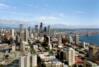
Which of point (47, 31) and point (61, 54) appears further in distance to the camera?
point (47, 31)

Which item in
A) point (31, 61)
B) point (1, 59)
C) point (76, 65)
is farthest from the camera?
point (1, 59)

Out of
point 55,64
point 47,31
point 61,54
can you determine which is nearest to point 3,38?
point 47,31

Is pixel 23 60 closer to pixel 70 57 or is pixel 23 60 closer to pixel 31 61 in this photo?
pixel 31 61

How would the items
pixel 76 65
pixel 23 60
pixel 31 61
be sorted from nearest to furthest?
pixel 23 60 < pixel 31 61 < pixel 76 65

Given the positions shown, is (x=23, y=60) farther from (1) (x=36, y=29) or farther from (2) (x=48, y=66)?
(1) (x=36, y=29)

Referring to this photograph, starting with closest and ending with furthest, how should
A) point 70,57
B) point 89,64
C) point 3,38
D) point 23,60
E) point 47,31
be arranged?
point 89,64 < point 23,60 < point 70,57 < point 3,38 < point 47,31

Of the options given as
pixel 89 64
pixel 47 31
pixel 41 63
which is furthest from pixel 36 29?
pixel 89 64

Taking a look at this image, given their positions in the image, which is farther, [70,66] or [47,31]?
[47,31]

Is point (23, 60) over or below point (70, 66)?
over

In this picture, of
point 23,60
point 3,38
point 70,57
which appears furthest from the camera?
point 3,38
